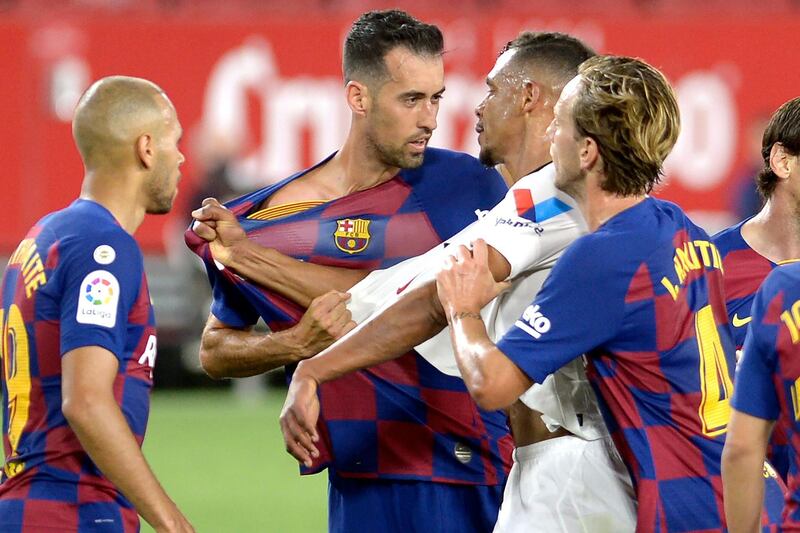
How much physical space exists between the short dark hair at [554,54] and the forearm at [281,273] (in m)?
0.93

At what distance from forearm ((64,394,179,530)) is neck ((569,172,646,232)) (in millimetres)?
1329

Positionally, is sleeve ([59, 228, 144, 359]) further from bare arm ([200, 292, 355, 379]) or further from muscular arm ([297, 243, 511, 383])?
bare arm ([200, 292, 355, 379])

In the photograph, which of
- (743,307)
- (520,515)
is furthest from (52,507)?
(743,307)

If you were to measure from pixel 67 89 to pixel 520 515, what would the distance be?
9.54 m

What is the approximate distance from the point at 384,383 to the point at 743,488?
1.50 metres

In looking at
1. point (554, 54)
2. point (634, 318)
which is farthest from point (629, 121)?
point (554, 54)

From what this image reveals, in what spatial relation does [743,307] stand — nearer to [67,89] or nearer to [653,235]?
[653,235]

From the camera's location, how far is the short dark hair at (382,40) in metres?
4.89

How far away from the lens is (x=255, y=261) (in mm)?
4508

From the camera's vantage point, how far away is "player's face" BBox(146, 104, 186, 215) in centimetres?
415

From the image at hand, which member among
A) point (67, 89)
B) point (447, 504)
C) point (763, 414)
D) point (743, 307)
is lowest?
point (447, 504)

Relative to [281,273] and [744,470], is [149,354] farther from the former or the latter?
[744,470]

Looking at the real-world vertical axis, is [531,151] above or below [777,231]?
above

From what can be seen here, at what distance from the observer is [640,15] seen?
12922mm
